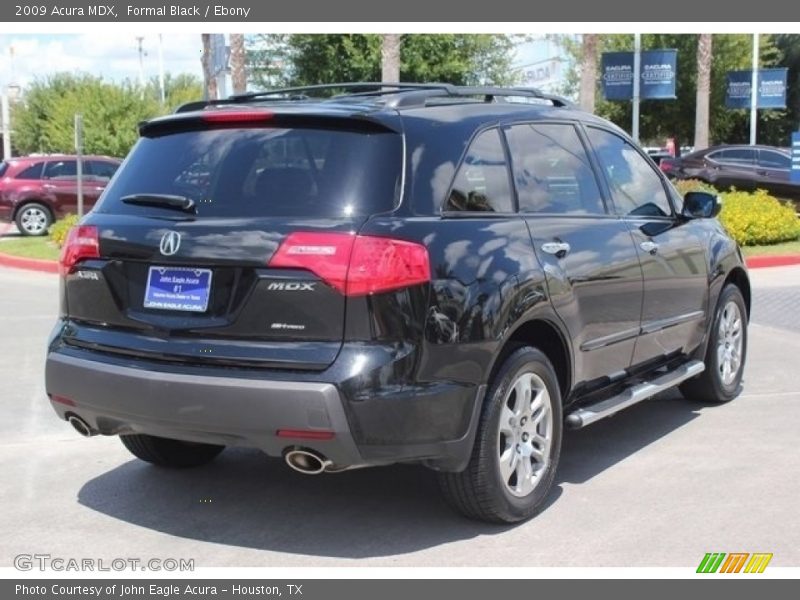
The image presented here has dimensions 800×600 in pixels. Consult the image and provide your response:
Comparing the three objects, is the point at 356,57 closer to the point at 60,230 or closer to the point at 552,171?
the point at 60,230

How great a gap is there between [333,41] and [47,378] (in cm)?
3018

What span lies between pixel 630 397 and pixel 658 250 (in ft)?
3.00

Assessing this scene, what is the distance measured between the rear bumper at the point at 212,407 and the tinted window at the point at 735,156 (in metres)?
21.0

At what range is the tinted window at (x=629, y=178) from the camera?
5.71 meters

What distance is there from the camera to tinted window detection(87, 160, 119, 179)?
22.2 meters

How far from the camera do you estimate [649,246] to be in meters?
5.72

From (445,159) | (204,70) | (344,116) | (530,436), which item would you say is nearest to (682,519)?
(530,436)

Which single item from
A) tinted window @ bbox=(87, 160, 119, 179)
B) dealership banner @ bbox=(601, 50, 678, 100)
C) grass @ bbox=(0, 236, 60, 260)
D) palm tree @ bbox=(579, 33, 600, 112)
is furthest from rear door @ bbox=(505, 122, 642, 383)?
dealership banner @ bbox=(601, 50, 678, 100)

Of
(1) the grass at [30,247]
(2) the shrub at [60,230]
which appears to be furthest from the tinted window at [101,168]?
(2) the shrub at [60,230]

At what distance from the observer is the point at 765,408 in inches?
269

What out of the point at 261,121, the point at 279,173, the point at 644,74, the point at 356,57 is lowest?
the point at 279,173

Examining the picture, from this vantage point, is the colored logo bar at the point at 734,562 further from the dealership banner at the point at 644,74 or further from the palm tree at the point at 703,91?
the palm tree at the point at 703,91

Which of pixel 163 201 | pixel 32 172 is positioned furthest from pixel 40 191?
pixel 163 201

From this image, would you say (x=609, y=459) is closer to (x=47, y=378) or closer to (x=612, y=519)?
(x=612, y=519)
